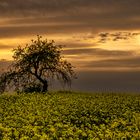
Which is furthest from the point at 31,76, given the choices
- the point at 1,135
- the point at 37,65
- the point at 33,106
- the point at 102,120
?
the point at 1,135

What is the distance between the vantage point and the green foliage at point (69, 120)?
24172mm

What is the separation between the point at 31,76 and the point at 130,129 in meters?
41.0

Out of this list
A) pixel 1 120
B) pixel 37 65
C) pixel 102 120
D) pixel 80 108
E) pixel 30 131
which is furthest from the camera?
pixel 37 65

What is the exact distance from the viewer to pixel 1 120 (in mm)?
32781

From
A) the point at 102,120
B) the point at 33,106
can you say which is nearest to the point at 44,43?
the point at 33,106

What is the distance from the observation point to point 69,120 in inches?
1307

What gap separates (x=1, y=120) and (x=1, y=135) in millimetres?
7041

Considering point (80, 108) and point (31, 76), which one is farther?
point (31, 76)

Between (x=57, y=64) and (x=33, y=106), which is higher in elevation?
(x=57, y=64)

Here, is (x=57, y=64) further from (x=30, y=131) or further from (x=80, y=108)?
(x=30, y=131)

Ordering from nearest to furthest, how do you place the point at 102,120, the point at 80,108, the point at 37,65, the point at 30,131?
the point at 30,131 → the point at 102,120 → the point at 80,108 → the point at 37,65

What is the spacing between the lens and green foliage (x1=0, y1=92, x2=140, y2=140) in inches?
952

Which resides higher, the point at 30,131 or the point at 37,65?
the point at 37,65

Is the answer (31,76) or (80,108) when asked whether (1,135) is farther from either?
(31,76)
